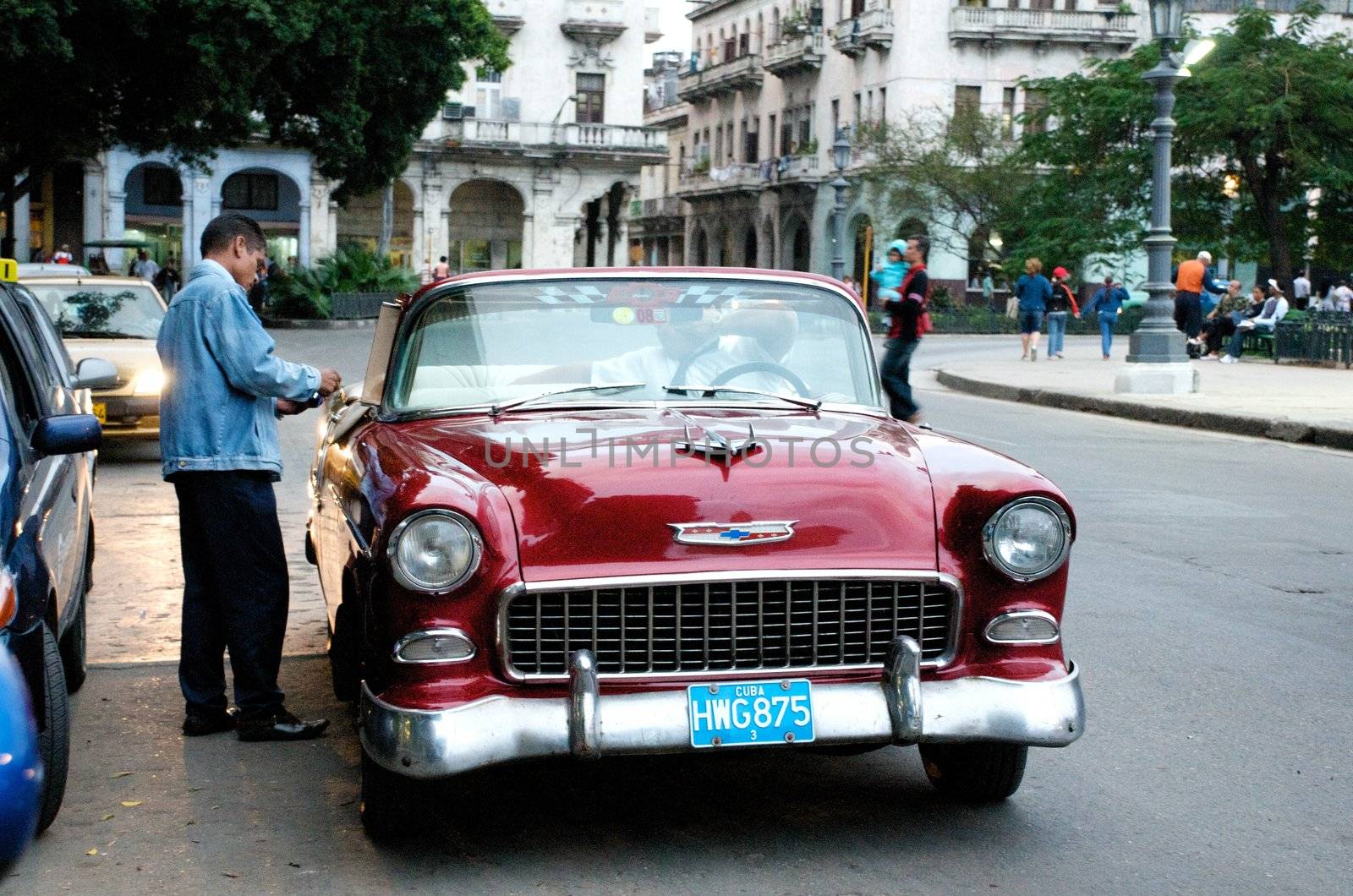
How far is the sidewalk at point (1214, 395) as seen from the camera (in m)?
17.6

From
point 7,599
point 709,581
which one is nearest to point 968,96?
point 709,581

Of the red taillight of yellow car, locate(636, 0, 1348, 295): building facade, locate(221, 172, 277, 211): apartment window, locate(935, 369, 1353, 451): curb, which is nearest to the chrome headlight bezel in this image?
the red taillight of yellow car

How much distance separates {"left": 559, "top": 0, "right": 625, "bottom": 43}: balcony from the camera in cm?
6500

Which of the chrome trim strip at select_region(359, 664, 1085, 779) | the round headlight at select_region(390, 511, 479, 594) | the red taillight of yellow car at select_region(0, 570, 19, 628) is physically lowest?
the chrome trim strip at select_region(359, 664, 1085, 779)

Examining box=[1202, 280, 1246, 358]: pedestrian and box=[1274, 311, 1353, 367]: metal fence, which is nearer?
box=[1274, 311, 1353, 367]: metal fence

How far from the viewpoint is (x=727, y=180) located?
7681 centimetres

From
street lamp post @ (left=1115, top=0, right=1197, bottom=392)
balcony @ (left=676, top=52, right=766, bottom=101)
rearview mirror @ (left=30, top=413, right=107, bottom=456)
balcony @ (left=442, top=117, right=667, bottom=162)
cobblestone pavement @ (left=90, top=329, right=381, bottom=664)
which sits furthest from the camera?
balcony @ (left=676, top=52, right=766, bottom=101)

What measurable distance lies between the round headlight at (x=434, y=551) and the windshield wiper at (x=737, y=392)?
1.37 metres

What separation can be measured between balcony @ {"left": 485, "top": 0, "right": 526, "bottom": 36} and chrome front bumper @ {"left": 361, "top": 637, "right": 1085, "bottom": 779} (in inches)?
2444

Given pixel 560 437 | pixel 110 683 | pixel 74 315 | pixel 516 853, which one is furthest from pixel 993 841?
pixel 74 315

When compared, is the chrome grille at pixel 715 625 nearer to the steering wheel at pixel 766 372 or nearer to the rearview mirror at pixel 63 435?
the steering wheel at pixel 766 372

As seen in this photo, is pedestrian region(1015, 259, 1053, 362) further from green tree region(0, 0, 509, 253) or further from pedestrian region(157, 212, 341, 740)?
pedestrian region(157, 212, 341, 740)

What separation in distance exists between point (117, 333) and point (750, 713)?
11.8 meters

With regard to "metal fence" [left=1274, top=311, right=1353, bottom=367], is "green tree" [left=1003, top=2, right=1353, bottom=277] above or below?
above
